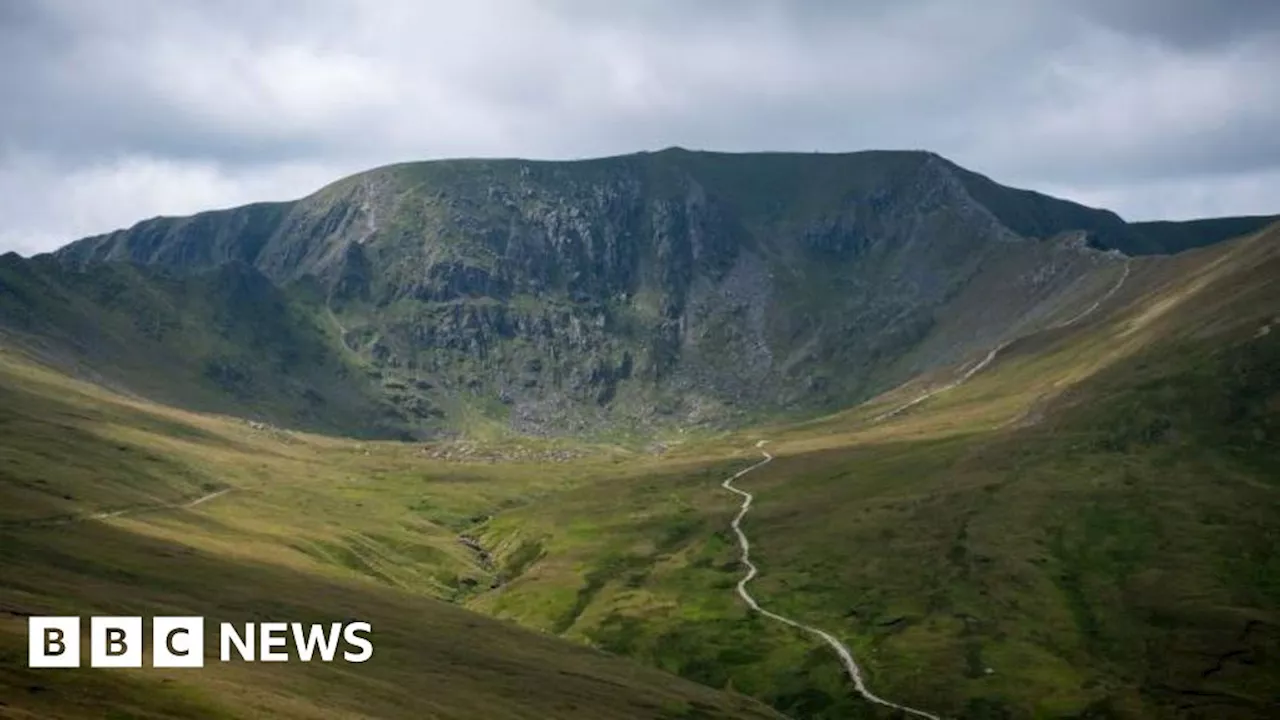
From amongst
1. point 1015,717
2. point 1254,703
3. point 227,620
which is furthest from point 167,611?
point 1254,703

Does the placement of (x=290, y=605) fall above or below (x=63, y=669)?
below

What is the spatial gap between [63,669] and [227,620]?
2339 inches

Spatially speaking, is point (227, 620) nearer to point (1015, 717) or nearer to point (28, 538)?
point (28, 538)

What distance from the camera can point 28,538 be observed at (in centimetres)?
19012

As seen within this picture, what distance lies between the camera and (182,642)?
454ft

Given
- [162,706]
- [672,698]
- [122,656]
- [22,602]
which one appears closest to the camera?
[162,706]

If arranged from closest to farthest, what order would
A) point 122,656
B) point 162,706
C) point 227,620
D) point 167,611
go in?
point 162,706 < point 122,656 < point 167,611 < point 227,620

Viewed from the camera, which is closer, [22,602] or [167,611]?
[22,602]

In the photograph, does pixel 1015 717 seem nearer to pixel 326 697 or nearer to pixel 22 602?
pixel 326 697

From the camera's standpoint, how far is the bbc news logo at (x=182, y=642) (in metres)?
116

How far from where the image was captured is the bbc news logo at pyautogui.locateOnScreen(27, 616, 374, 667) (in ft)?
382

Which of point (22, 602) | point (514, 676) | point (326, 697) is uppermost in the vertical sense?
point (22, 602)

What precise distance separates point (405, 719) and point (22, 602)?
48.2 meters

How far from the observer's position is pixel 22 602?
137m
